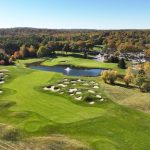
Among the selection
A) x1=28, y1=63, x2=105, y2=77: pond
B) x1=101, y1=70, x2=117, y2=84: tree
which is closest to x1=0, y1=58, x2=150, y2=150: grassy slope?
x1=101, y1=70, x2=117, y2=84: tree

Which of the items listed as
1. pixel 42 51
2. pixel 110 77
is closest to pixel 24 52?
pixel 42 51

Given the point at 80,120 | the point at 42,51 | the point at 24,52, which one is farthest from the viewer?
the point at 42,51

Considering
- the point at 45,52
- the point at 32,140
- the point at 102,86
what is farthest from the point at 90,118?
the point at 45,52

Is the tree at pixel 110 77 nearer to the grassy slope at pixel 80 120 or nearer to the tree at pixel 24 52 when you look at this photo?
the grassy slope at pixel 80 120

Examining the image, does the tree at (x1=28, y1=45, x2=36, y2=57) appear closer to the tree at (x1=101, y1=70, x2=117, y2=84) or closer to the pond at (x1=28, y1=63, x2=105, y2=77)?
the pond at (x1=28, y1=63, x2=105, y2=77)

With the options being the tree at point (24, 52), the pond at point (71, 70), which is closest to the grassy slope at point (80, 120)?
the pond at point (71, 70)

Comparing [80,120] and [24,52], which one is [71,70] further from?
[80,120]

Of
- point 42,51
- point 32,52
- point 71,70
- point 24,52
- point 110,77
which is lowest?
point 71,70

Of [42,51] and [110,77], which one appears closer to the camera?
[110,77]
